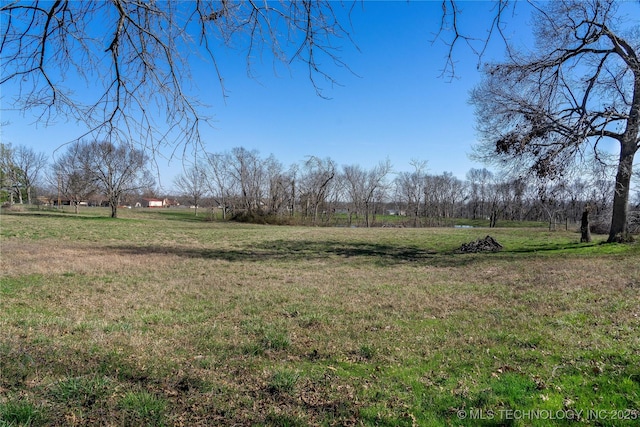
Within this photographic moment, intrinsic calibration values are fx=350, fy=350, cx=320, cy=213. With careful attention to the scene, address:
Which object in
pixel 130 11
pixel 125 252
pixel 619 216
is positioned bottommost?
pixel 125 252

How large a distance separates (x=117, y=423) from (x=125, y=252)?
1506 centimetres

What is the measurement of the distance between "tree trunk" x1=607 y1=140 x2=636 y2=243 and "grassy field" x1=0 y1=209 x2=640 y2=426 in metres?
4.74

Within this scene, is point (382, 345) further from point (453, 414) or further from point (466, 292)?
point (466, 292)

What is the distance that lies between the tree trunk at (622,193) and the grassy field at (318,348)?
4.74 meters

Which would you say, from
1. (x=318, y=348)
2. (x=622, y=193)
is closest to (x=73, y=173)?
(x=318, y=348)

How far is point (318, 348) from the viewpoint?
495cm

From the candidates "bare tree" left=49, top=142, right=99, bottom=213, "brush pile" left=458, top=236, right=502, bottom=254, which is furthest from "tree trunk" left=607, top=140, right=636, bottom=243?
"bare tree" left=49, top=142, right=99, bottom=213

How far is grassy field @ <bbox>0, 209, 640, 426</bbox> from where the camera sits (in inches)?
121

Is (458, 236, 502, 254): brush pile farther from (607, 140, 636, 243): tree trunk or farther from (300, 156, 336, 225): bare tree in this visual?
(300, 156, 336, 225): bare tree

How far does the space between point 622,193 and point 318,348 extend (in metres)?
15.4

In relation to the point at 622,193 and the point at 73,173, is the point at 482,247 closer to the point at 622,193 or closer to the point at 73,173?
the point at 622,193

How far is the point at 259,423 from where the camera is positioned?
2969 millimetres

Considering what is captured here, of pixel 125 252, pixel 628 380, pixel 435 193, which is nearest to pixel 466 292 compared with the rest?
pixel 628 380

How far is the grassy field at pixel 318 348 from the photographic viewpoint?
3.08m
